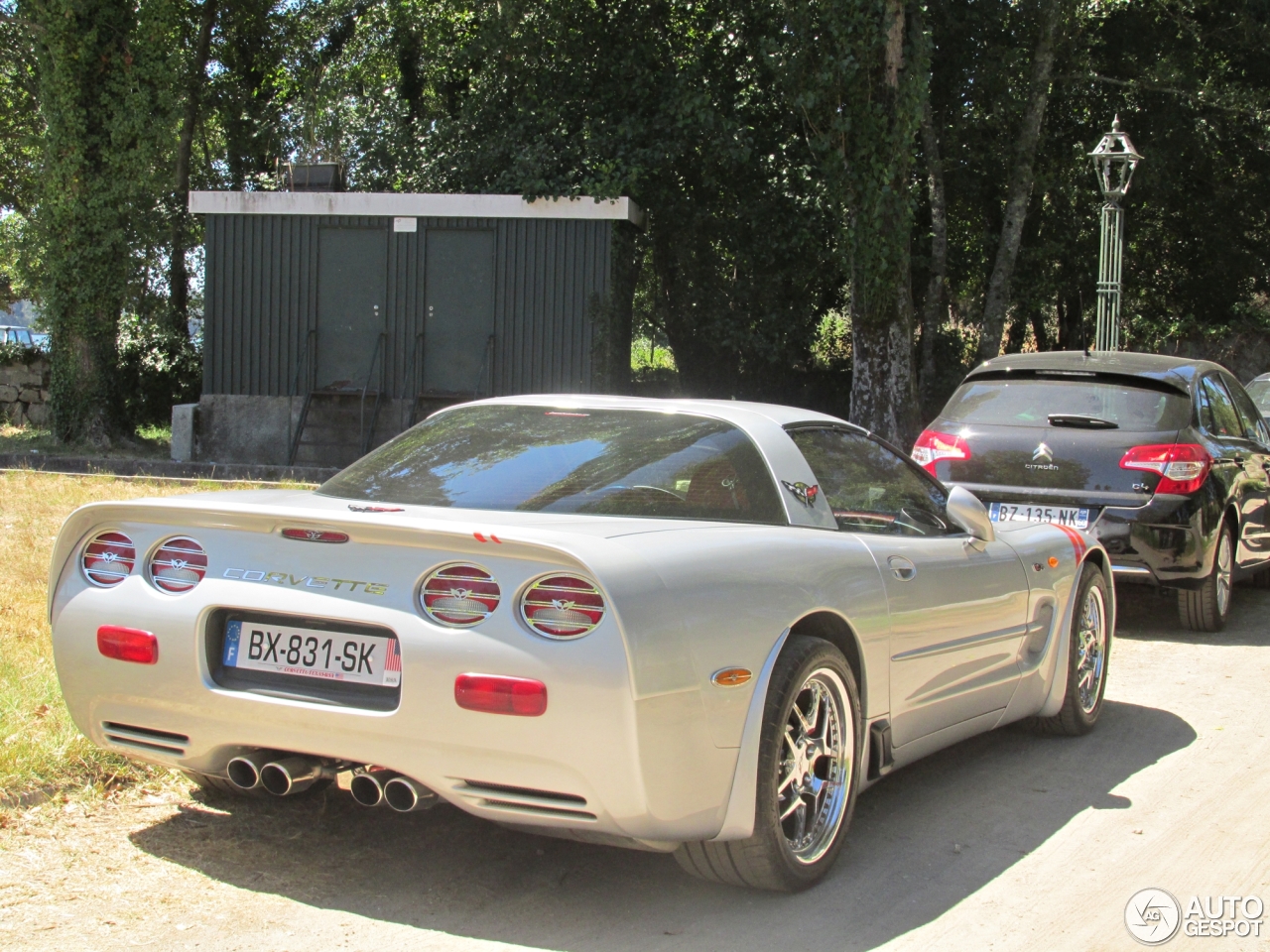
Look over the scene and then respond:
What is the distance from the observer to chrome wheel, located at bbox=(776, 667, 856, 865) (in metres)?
3.62

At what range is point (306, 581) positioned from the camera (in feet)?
11.1

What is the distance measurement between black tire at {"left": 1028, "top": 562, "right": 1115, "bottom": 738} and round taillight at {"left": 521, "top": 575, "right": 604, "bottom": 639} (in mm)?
2978

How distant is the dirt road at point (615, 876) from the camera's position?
3328 mm

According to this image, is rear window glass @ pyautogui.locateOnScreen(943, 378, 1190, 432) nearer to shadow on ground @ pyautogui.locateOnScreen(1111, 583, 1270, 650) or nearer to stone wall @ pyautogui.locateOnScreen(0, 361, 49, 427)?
shadow on ground @ pyautogui.locateOnScreen(1111, 583, 1270, 650)

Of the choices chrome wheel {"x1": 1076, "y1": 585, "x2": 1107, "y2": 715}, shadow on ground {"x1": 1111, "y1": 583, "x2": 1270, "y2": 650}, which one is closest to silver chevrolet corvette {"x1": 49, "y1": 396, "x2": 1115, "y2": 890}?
chrome wheel {"x1": 1076, "y1": 585, "x2": 1107, "y2": 715}

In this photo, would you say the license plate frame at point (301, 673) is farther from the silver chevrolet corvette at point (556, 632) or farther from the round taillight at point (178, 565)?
the round taillight at point (178, 565)

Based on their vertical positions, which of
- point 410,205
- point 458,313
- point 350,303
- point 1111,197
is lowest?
point 458,313

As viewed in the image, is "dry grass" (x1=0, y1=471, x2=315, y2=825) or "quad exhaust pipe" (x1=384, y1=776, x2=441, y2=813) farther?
"dry grass" (x1=0, y1=471, x2=315, y2=825)

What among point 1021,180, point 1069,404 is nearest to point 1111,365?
point 1069,404

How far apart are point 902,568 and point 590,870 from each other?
137 centimetres

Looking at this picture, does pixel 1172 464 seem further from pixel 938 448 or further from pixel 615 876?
pixel 615 876

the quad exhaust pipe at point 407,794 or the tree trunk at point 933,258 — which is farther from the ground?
the tree trunk at point 933,258

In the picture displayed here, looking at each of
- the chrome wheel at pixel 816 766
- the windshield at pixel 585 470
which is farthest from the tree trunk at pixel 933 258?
the chrome wheel at pixel 816 766

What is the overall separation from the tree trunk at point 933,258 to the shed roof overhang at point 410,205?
5101 millimetres
